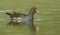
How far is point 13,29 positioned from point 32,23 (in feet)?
3.86

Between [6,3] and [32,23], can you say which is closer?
[32,23]

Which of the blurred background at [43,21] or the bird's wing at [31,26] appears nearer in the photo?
the blurred background at [43,21]

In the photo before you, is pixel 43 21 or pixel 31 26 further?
pixel 43 21

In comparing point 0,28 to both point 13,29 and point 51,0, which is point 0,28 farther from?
point 51,0

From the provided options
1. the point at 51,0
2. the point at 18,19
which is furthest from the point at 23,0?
the point at 18,19

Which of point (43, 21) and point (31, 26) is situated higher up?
point (43, 21)

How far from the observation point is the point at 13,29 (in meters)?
11.1

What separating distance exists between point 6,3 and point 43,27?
6.05 meters

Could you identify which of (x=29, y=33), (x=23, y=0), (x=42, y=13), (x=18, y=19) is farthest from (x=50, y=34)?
(x=23, y=0)

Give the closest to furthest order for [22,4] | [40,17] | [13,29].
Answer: [13,29] → [40,17] → [22,4]

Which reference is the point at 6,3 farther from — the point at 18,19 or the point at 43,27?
the point at 43,27

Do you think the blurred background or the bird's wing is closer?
the blurred background

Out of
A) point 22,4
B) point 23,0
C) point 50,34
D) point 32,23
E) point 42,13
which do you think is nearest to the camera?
point 50,34

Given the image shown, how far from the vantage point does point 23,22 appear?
483 inches
